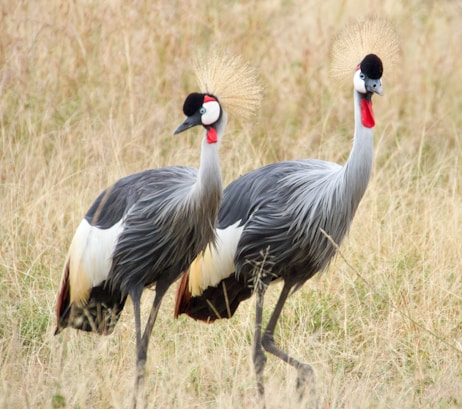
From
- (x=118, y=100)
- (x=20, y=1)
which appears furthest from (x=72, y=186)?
(x=20, y=1)

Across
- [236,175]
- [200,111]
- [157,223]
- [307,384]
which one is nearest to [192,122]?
[200,111]

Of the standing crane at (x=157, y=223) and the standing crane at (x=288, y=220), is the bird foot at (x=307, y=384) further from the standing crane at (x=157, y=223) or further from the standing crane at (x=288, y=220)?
the standing crane at (x=157, y=223)

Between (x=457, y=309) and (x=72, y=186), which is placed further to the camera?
(x=72, y=186)

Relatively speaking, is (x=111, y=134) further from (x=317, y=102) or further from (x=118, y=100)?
(x=317, y=102)

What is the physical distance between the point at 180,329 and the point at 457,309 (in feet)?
3.26

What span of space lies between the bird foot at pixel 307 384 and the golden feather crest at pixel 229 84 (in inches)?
31.1

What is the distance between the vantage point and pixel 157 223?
9.24ft

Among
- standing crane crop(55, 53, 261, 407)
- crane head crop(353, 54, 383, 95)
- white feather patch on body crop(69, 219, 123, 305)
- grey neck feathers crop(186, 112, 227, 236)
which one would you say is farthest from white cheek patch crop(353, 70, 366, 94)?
white feather patch on body crop(69, 219, 123, 305)

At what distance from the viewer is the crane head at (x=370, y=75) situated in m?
2.84

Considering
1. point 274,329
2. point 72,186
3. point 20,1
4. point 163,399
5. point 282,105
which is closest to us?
point 163,399

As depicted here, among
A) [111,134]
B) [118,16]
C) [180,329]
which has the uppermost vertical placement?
[118,16]

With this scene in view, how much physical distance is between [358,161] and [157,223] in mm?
642

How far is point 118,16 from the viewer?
4539 mm

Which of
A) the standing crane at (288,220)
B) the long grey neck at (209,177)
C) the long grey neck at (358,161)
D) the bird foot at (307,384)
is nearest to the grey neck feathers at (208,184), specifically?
the long grey neck at (209,177)
